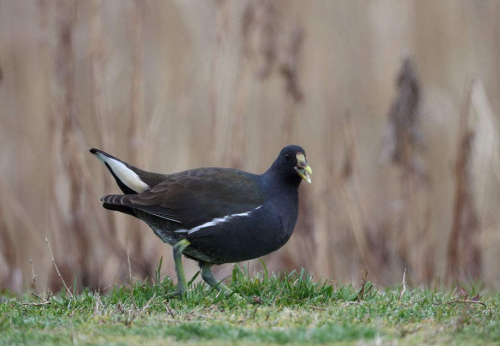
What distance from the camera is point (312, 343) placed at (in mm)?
3088

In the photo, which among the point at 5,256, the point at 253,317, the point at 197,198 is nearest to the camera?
the point at 253,317

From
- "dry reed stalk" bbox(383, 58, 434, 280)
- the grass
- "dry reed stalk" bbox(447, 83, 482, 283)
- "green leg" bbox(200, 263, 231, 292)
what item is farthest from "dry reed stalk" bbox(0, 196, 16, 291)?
"dry reed stalk" bbox(447, 83, 482, 283)

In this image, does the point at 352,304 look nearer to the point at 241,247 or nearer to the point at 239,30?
the point at 241,247

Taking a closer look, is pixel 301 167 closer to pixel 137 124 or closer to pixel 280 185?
pixel 280 185

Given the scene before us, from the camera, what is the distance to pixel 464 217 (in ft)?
20.9

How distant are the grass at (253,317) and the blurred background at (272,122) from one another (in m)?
1.76

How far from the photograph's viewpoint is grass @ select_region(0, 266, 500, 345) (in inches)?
124

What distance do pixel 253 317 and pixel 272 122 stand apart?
4690mm

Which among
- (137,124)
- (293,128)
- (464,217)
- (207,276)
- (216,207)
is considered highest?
(137,124)

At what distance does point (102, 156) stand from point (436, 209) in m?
4.53

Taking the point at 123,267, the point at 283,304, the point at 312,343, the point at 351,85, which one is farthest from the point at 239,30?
the point at 312,343

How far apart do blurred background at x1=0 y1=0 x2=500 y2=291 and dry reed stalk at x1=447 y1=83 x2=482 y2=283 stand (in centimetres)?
2

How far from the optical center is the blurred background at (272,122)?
6.47m

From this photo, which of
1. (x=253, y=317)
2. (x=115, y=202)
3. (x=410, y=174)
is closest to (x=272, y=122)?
(x=410, y=174)
